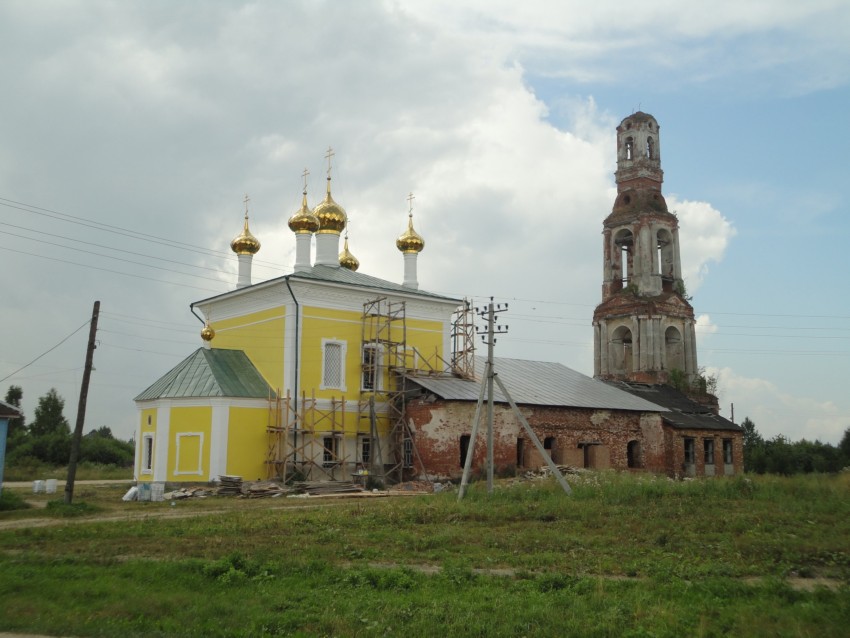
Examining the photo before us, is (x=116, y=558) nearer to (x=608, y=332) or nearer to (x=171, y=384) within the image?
(x=171, y=384)

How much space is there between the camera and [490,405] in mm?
20438

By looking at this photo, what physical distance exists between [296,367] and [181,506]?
7774 mm

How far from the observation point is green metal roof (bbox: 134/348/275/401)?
2625 cm

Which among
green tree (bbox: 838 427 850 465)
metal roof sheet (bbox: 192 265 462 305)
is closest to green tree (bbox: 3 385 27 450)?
metal roof sheet (bbox: 192 265 462 305)

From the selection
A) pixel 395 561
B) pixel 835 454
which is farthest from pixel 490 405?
pixel 835 454

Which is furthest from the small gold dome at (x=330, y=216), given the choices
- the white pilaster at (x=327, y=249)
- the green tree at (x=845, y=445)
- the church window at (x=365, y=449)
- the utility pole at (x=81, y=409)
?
the green tree at (x=845, y=445)

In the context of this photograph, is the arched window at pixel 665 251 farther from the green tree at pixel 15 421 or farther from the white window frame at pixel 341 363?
the green tree at pixel 15 421

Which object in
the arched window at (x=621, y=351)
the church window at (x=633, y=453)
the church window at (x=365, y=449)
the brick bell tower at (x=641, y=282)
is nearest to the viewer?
the church window at (x=365, y=449)

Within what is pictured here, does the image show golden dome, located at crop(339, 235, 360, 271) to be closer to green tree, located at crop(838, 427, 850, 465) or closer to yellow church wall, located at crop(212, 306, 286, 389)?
yellow church wall, located at crop(212, 306, 286, 389)

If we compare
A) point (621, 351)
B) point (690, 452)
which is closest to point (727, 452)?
point (690, 452)

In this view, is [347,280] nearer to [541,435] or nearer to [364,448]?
[364,448]

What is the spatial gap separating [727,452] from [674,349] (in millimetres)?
10061

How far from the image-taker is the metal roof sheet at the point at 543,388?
29016 mm

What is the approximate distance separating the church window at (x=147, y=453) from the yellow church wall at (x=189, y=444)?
1351mm
